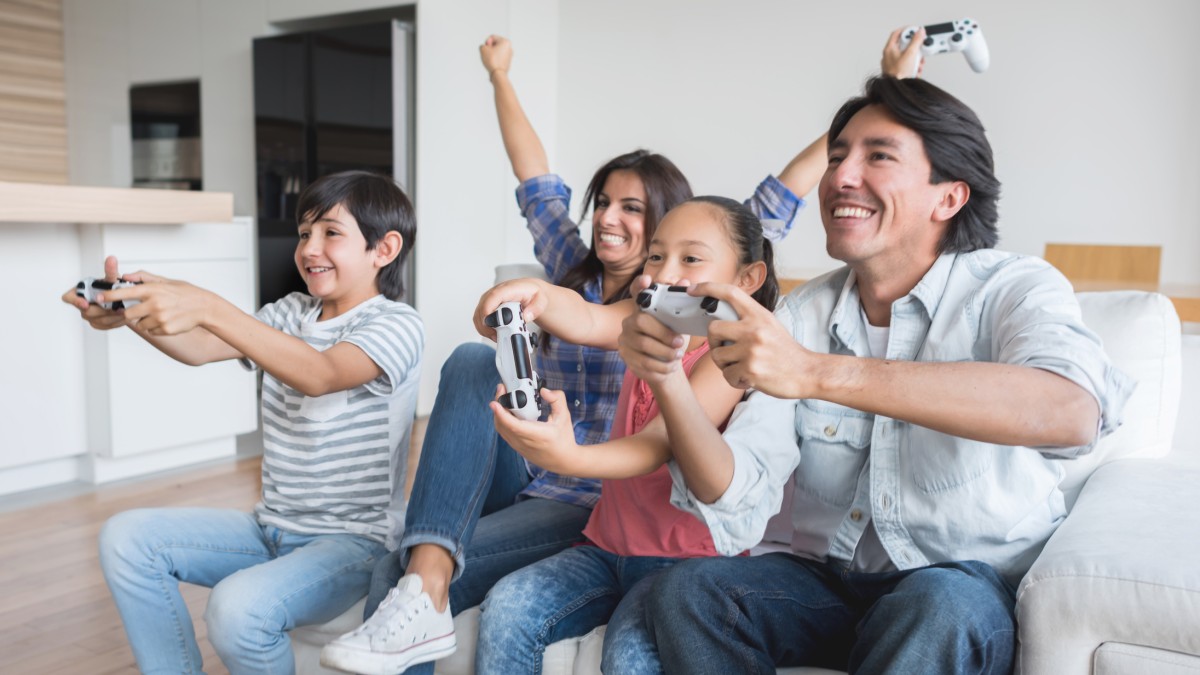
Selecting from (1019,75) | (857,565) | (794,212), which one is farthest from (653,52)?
(857,565)

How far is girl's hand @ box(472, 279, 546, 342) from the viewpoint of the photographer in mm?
1235

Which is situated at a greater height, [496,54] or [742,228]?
[496,54]

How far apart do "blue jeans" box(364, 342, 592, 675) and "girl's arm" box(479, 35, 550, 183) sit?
0.68 meters

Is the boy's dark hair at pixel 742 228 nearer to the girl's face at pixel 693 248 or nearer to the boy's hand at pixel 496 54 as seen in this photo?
the girl's face at pixel 693 248

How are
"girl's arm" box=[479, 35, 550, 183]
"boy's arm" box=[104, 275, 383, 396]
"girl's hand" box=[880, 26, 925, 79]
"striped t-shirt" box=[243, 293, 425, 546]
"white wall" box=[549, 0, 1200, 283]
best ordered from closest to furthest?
"boy's arm" box=[104, 275, 383, 396] < "striped t-shirt" box=[243, 293, 425, 546] < "girl's hand" box=[880, 26, 925, 79] < "girl's arm" box=[479, 35, 550, 183] < "white wall" box=[549, 0, 1200, 283]

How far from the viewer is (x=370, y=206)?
5.63ft

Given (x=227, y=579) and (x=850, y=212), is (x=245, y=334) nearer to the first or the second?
(x=227, y=579)

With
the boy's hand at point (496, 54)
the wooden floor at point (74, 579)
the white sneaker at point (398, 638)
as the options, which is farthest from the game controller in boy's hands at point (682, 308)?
the wooden floor at point (74, 579)

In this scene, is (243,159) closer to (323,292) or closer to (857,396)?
(323,292)

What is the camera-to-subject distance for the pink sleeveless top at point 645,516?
1.40m

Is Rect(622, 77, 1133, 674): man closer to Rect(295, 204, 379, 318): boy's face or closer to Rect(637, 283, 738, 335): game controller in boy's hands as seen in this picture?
Rect(637, 283, 738, 335): game controller in boy's hands

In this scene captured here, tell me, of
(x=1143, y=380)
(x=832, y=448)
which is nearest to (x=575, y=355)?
(x=832, y=448)

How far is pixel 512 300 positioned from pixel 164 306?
49 cm

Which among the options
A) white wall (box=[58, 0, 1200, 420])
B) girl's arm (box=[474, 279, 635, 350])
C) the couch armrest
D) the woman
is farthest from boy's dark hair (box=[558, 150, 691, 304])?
white wall (box=[58, 0, 1200, 420])
